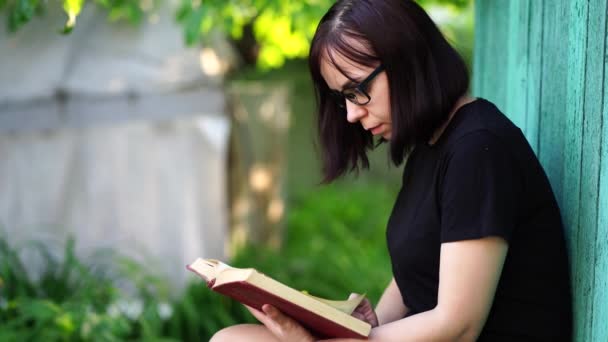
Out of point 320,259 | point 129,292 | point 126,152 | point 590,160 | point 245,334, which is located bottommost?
point 320,259

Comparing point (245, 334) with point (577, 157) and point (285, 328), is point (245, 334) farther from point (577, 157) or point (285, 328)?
point (577, 157)

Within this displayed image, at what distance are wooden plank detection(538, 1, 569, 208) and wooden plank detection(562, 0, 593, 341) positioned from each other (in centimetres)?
6

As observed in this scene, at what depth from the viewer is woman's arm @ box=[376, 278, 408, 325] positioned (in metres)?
2.35

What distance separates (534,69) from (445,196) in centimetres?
68

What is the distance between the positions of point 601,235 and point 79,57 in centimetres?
439

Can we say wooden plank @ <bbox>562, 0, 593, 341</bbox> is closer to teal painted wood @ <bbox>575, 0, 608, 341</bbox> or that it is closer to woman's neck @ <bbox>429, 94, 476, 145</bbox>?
teal painted wood @ <bbox>575, 0, 608, 341</bbox>

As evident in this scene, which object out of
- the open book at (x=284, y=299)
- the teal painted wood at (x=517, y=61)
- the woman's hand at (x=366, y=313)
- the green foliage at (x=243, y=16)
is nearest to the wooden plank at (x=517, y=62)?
the teal painted wood at (x=517, y=61)

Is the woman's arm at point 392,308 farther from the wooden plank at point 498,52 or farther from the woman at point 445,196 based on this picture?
the wooden plank at point 498,52

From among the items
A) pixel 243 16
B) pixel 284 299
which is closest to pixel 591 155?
pixel 284 299

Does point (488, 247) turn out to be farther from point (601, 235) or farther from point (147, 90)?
point (147, 90)

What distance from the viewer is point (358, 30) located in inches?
76.9

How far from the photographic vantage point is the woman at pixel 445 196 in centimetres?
179

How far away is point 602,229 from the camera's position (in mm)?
1775

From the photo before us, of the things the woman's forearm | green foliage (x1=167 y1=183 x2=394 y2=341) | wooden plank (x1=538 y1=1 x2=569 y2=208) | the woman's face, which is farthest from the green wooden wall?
green foliage (x1=167 y1=183 x2=394 y2=341)
